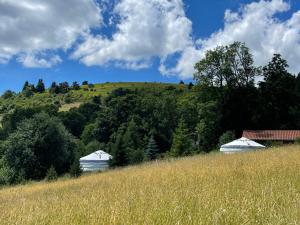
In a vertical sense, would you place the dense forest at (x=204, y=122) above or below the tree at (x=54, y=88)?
below

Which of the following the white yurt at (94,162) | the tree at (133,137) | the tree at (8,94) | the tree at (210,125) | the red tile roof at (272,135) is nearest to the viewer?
the red tile roof at (272,135)

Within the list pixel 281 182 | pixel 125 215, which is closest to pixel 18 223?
pixel 125 215

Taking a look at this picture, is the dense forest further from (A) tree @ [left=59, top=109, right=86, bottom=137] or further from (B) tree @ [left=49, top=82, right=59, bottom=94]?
(B) tree @ [left=49, top=82, right=59, bottom=94]

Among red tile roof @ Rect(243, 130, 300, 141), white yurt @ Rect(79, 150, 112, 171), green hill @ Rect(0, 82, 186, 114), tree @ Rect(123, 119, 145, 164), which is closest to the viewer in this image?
red tile roof @ Rect(243, 130, 300, 141)

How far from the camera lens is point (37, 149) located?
54.1 metres

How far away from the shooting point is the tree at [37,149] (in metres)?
52.5

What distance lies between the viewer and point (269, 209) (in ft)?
13.7

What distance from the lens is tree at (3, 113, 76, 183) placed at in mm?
52500

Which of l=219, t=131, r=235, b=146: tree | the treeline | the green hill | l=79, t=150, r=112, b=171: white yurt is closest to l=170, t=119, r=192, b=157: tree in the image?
l=219, t=131, r=235, b=146: tree

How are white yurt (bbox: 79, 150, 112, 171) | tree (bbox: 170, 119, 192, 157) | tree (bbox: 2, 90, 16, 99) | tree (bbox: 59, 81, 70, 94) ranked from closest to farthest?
tree (bbox: 170, 119, 192, 157)
white yurt (bbox: 79, 150, 112, 171)
tree (bbox: 59, 81, 70, 94)
tree (bbox: 2, 90, 16, 99)

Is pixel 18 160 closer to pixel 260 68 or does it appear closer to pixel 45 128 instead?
pixel 45 128

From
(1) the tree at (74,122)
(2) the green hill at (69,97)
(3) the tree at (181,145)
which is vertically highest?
(2) the green hill at (69,97)

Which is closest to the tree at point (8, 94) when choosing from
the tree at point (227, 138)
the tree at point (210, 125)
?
the tree at point (210, 125)

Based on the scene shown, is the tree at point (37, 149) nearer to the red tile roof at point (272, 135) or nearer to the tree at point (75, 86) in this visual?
the red tile roof at point (272, 135)
